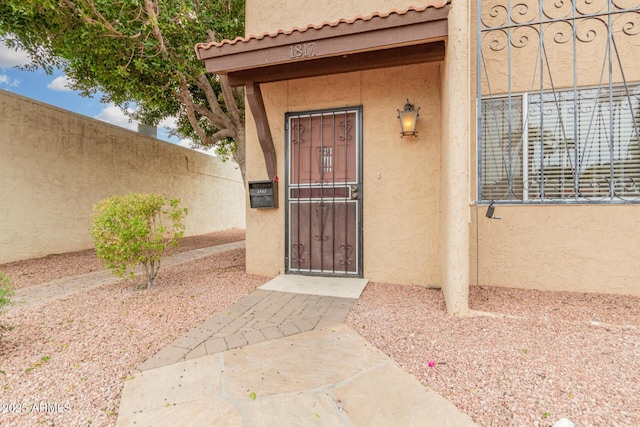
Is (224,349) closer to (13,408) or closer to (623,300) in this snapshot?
(13,408)

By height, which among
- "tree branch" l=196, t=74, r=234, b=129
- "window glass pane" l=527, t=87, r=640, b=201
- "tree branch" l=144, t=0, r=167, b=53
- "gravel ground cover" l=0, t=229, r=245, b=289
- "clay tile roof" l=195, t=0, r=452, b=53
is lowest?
"gravel ground cover" l=0, t=229, r=245, b=289

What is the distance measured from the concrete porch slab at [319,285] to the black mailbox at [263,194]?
1067 mm

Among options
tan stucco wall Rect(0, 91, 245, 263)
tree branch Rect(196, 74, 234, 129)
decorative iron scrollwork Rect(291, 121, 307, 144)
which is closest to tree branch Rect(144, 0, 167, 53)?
tree branch Rect(196, 74, 234, 129)

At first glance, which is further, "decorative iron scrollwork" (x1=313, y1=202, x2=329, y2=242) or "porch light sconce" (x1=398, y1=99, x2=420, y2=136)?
"decorative iron scrollwork" (x1=313, y1=202, x2=329, y2=242)

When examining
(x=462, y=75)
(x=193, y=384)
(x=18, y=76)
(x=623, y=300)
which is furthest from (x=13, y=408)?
(x=18, y=76)

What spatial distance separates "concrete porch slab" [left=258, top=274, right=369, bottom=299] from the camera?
3.75m

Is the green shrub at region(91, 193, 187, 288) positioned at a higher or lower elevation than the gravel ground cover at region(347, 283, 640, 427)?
higher

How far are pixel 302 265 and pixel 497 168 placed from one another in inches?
115

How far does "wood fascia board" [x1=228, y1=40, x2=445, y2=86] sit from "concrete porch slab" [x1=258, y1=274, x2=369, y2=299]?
8.85ft

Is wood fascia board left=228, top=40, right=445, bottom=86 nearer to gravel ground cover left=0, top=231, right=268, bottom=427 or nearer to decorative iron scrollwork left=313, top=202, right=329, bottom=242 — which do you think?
decorative iron scrollwork left=313, top=202, right=329, bottom=242

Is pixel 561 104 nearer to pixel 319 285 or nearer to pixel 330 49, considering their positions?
pixel 330 49

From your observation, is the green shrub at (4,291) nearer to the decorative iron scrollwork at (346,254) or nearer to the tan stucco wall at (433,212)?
the tan stucco wall at (433,212)

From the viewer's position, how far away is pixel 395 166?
4.10 meters

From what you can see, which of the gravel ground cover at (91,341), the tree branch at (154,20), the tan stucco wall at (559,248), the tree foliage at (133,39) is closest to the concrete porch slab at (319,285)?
the gravel ground cover at (91,341)
